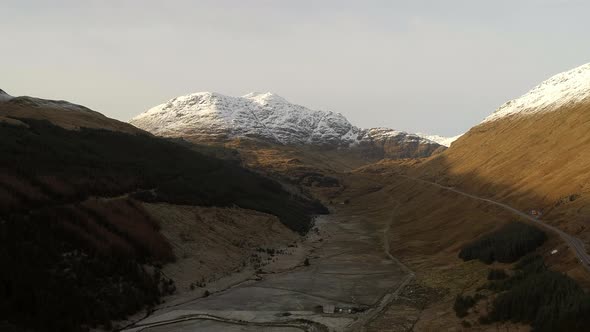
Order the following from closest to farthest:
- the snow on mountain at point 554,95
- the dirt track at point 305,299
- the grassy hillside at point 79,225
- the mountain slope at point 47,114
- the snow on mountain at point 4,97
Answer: the grassy hillside at point 79,225, the dirt track at point 305,299, the mountain slope at point 47,114, the snow on mountain at point 554,95, the snow on mountain at point 4,97

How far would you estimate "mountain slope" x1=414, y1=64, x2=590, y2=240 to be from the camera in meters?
49.9

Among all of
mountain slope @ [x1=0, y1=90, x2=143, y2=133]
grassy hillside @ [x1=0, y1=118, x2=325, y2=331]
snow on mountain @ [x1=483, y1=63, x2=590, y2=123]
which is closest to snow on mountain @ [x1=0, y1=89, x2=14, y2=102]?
mountain slope @ [x1=0, y1=90, x2=143, y2=133]

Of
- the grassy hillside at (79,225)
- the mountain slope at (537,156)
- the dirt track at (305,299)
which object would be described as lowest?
the dirt track at (305,299)

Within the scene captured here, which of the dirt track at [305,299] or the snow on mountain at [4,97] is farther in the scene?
the snow on mountain at [4,97]

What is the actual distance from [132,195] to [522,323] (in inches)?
1705

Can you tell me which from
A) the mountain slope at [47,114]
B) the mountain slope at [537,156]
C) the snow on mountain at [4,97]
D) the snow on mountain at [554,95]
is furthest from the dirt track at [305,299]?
the snow on mountain at [4,97]

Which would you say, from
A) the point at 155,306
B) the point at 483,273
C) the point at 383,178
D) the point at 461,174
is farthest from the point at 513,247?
the point at 383,178

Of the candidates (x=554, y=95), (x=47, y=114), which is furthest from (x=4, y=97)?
(x=554, y=95)

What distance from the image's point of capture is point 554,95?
101m

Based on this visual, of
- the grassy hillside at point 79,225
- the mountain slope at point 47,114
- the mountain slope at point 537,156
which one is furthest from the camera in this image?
the mountain slope at point 47,114

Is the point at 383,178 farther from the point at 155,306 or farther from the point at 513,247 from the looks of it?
the point at 155,306

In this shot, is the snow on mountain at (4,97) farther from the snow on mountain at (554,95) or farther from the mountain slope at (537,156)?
the snow on mountain at (554,95)

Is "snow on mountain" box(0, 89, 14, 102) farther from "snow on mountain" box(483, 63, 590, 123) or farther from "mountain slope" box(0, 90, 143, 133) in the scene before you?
"snow on mountain" box(483, 63, 590, 123)

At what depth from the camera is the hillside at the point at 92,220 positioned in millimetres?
26922
